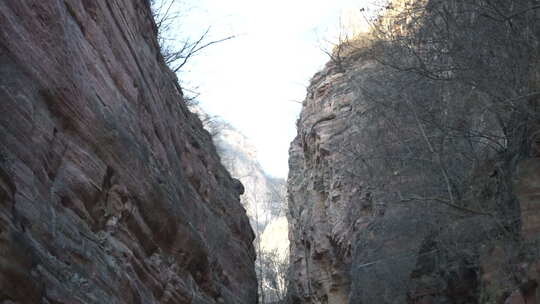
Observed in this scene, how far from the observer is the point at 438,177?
48.1 ft

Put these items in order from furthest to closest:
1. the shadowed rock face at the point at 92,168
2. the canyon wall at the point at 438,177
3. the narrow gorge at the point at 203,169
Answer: the canyon wall at the point at 438,177, the narrow gorge at the point at 203,169, the shadowed rock face at the point at 92,168

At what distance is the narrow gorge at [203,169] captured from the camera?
262 inches

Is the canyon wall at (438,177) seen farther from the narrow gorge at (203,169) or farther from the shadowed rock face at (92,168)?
the shadowed rock face at (92,168)

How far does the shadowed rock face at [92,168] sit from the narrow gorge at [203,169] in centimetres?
3

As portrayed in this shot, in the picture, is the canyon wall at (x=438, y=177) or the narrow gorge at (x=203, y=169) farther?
the canyon wall at (x=438, y=177)

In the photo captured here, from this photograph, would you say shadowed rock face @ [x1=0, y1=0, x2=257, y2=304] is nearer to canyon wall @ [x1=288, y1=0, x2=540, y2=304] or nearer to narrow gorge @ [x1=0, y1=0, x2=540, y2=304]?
narrow gorge @ [x1=0, y1=0, x2=540, y2=304]

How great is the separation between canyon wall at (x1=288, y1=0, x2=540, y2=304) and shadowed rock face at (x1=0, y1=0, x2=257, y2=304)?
446 centimetres

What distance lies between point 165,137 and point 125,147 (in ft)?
11.6

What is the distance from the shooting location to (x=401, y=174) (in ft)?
51.2

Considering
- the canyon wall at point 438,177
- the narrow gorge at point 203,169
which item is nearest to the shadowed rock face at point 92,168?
the narrow gorge at point 203,169

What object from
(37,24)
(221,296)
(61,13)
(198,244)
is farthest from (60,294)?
(221,296)

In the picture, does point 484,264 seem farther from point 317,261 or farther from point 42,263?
point 317,261

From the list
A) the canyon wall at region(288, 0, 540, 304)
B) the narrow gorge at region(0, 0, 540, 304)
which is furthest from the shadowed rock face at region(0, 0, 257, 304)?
the canyon wall at region(288, 0, 540, 304)

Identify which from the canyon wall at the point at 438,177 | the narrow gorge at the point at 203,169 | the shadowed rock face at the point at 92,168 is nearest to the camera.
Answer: the shadowed rock face at the point at 92,168
